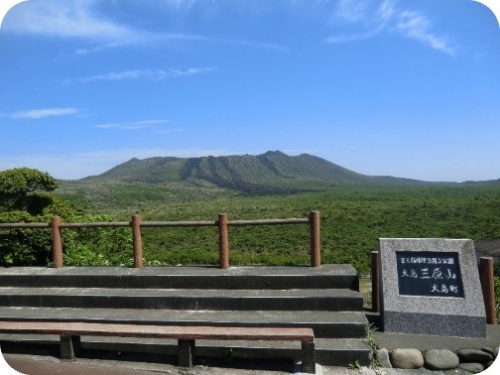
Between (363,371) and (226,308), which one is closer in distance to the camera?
(363,371)

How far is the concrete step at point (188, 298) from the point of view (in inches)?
207

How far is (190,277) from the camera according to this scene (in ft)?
18.8

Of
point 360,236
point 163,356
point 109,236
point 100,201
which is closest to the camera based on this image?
point 163,356

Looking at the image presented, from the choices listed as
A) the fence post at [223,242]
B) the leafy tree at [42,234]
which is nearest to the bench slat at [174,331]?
the fence post at [223,242]

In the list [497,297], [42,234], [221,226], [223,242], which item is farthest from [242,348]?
[42,234]

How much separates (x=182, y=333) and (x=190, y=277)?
→ 1359 millimetres

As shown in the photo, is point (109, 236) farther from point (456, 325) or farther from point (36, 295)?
point (456, 325)

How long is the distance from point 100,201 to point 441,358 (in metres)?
73.1

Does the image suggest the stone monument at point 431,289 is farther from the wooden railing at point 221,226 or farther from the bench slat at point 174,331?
the bench slat at point 174,331

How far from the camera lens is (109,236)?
30.2 ft

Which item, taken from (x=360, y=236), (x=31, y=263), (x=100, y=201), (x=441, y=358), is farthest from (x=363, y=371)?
(x=100, y=201)

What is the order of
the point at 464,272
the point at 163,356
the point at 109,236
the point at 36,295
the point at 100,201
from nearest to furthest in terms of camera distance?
the point at 163,356 → the point at 464,272 → the point at 36,295 → the point at 109,236 → the point at 100,201

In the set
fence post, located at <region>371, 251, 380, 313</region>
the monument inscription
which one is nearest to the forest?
fence post, located at <region>371, 251, 380, 313</region>

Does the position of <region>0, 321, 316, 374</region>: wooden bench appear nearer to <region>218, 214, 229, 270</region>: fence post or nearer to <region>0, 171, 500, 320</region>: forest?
<region>218, 214, 229, 270</region>: fence post
